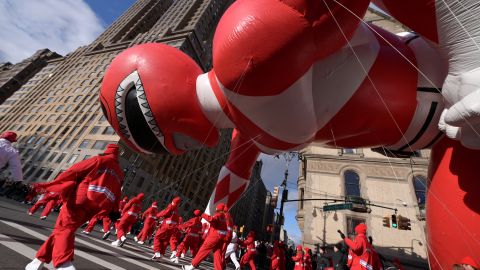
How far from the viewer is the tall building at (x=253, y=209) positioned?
65438 mm

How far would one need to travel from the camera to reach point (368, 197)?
58.1 ft

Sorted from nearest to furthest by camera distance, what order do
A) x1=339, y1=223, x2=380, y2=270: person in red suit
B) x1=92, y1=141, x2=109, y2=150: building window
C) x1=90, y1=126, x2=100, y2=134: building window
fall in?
x1=339, y1=223, x2=380, y2=270: person in red suit
x1=92, y1=141, x2=109, y2=150: building window
x1=90, y1=126, x2=100, y2=134: building window

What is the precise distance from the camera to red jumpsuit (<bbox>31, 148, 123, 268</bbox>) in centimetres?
294

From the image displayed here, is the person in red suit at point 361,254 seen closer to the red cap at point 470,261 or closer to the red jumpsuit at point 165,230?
the red cap at point 470,261

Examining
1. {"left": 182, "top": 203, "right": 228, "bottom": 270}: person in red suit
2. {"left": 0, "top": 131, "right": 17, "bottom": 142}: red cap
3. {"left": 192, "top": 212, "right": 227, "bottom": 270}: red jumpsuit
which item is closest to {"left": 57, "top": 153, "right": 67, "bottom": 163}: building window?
{"left": 0, "top": 131, "right": 17, "bottom": 142}: red cap

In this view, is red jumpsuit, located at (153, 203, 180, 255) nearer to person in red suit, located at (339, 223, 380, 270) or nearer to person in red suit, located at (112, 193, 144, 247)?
person in red suit, located at (112, 193, 144, 247)

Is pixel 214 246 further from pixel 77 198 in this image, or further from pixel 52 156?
pixel 52 156

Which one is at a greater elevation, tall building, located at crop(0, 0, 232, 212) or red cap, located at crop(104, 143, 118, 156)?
tall building, located at crop(0, 0, 232, 212)

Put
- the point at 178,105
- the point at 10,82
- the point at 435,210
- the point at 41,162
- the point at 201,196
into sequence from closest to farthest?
the point at 435,210
the point at 178,105
the point at 41,162
the point at 201,196
the point at 10,82

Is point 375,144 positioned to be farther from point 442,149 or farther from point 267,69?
point 267,69

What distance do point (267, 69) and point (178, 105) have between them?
113 cm

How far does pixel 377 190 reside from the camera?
17.9 metres

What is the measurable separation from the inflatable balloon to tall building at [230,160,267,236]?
57.1m

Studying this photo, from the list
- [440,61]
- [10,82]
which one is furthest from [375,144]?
[10,82]
